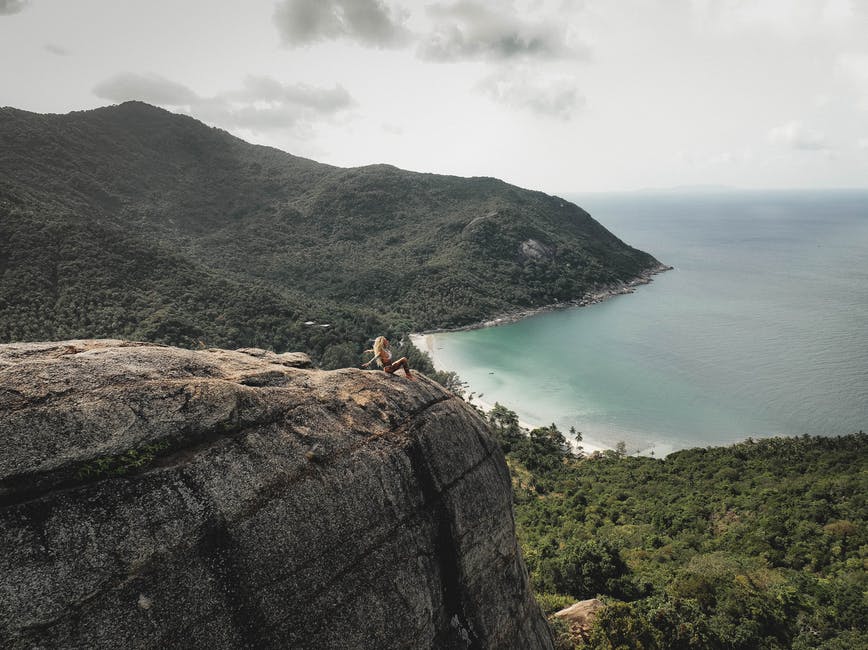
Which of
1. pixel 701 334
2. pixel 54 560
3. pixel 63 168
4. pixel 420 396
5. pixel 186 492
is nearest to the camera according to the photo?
pixel 54 560

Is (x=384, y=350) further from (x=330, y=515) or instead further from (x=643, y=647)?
(x=643, y=647)

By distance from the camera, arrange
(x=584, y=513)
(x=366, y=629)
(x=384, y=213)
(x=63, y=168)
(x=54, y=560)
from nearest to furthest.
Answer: (x=54, y=560) → (x=366, y=629) → (x=584, y=513) → (x=63, y=168) → (x=384, y=213)

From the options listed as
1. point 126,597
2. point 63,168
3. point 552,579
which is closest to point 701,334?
point 552,579

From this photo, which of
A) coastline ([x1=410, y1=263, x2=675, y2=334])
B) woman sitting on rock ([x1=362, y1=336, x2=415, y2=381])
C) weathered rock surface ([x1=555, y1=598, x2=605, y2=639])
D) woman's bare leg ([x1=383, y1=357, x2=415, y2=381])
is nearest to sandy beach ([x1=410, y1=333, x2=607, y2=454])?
coastline ([x1=410, y1=263, x2=675, y2=334])

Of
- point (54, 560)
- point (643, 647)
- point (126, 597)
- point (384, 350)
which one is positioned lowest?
point (643, 647)

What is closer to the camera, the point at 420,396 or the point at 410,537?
the point at 410,537

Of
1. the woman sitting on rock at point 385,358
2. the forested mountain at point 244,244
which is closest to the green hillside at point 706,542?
the woman sitting on rock at point 385,358

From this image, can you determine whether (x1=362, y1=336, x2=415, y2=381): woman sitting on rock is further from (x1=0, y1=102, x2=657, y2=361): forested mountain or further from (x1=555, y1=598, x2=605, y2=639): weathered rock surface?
(x1=0, y1=102, x2=657, y2=361): forested mountain
